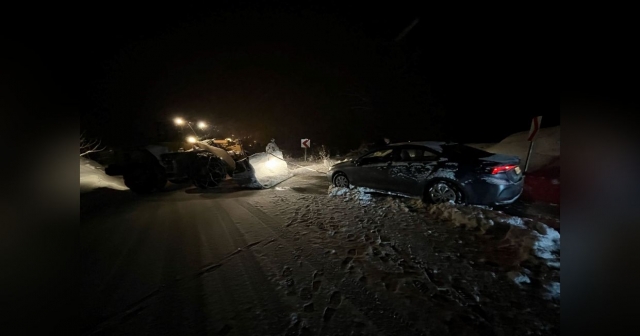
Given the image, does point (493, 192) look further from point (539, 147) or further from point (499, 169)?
point (539, 147)

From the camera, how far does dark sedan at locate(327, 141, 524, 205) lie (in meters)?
5.76

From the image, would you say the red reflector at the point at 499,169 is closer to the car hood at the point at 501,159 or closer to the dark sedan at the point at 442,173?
the dark sedan at the point at 442,173

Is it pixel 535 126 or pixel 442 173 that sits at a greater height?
pixel 535 126

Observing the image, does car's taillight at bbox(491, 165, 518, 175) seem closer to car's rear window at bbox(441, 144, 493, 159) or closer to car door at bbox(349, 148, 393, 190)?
car's rear window at bbox(441, 144, 493, 159)

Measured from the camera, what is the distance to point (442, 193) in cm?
627

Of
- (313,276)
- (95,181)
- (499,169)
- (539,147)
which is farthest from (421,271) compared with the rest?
(95,181)

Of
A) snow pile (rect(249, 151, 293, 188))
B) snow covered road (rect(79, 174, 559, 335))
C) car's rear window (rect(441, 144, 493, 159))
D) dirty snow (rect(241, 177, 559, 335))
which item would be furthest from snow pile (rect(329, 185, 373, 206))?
snow pile (rect(249, 151, 293, 188))

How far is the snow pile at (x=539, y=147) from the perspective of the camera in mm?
8500

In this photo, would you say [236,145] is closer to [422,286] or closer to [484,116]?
[422,286]

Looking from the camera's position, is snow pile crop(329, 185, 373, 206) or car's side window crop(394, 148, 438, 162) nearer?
car's side window crop(394, 148, 438, 162)

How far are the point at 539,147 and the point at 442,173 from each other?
5.29 metres

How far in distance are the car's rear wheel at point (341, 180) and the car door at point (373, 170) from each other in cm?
26
